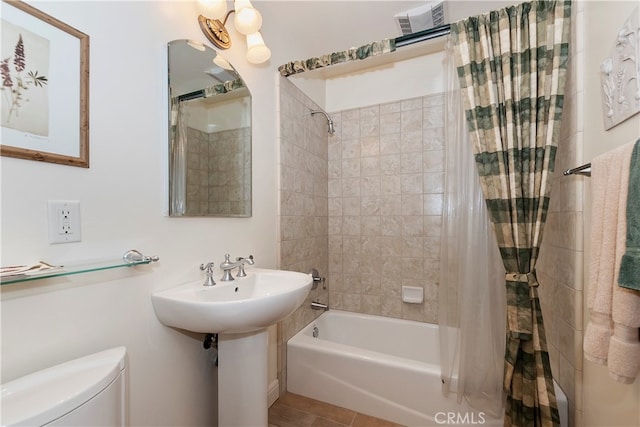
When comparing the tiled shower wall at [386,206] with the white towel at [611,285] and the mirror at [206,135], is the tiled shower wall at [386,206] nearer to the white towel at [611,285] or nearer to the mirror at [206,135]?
the mirror at [206,135]

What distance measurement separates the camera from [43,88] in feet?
2.31

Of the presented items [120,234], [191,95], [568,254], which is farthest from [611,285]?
[191,95]

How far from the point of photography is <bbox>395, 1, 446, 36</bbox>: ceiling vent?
1485mm

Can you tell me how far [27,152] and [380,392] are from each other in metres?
1.78

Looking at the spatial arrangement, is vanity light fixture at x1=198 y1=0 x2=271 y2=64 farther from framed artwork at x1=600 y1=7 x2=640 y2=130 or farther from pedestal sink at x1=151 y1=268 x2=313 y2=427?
framed artwork at x1=600 y1=7 x2=640 y2=130

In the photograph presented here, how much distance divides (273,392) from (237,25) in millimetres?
1986

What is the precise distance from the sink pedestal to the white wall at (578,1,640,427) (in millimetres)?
1229

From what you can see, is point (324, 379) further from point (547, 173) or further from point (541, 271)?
point (547, 173)

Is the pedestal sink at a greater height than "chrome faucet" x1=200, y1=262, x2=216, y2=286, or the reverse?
"chrome faucet" x1=200, y1=262, x2=216, y2=286

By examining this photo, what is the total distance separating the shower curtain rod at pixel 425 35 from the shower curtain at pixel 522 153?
16 centimetres

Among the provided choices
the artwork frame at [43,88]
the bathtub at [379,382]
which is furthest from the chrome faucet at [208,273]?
the bathtub at [379,382]

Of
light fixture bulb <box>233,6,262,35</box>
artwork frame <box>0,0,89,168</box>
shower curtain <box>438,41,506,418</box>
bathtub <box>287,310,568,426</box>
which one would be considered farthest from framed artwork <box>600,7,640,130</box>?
artwork frame <box>0,0,89,168</box>

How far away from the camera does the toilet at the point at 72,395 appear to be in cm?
52

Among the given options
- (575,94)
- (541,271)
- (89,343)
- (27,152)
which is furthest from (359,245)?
(27,152)
